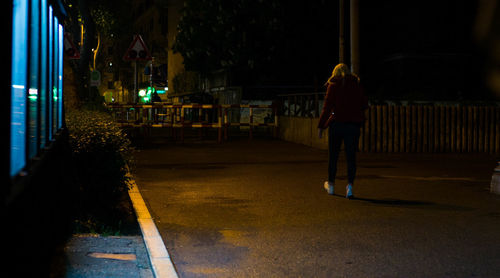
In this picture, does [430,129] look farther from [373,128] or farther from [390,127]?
[373,128]

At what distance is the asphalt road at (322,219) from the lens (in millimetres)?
5746

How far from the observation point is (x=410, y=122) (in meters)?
16.9

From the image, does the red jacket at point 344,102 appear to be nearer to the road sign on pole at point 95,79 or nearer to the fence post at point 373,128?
the fence post at point 373,128

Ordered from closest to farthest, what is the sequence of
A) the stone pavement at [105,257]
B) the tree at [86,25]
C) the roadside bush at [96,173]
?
1. the stone pavement at [105,257]
2. the roadside bush at [96,173]
3. the tree at [86,25]

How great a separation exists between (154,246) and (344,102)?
403 cm

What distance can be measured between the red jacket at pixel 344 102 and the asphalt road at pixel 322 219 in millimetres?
1044

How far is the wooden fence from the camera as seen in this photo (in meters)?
16.9

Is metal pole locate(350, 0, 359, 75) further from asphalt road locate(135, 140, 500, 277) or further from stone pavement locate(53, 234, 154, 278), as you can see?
stone pavement locate(53, 234, 154, 278)

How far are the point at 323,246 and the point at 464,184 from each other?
5153mm

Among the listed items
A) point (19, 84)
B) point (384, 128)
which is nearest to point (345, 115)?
point (19, 84)

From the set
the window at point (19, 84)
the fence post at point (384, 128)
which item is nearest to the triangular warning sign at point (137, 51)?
the fence post at point (384, 128)

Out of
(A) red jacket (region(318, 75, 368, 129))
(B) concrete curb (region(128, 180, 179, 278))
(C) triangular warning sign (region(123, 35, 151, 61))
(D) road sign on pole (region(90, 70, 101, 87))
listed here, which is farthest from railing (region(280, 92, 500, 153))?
(D) road sign on pole (region(90, 70, 101, 87))

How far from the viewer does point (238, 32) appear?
3331cm

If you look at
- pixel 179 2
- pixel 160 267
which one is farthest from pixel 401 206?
pixel 179 2
